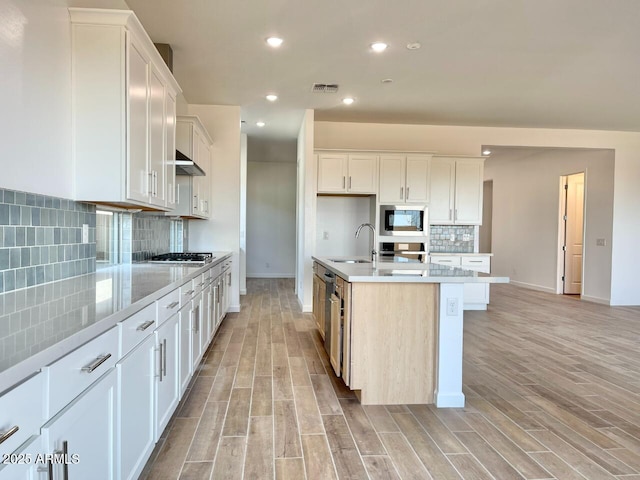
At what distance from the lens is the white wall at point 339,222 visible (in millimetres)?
6344

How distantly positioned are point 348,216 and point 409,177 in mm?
1158

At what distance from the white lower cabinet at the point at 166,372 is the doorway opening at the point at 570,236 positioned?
7.68 meters

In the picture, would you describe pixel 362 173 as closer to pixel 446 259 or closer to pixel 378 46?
pixel 446 259

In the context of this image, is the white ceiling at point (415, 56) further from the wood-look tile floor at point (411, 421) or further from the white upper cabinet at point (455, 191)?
the wood-look tile floor at point (411, 421)

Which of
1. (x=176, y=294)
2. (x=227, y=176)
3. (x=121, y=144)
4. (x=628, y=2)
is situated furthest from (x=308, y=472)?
(x=227, y=176)

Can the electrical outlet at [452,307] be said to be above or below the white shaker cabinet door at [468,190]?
below

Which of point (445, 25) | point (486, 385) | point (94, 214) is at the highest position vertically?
point (445, 25)

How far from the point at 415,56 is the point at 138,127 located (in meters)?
2.72

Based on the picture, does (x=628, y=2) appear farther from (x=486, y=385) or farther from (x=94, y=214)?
(x=94, y=214)

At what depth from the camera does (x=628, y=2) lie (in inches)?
115

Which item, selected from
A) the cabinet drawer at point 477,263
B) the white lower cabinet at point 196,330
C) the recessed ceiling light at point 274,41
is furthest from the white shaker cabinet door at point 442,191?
the white lower cabinet at point 196,330

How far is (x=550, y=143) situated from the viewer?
6.54 meters

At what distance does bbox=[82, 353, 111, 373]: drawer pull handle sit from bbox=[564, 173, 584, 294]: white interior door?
8440 millimetres

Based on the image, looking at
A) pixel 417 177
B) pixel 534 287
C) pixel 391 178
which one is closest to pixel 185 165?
pixel 391 178
